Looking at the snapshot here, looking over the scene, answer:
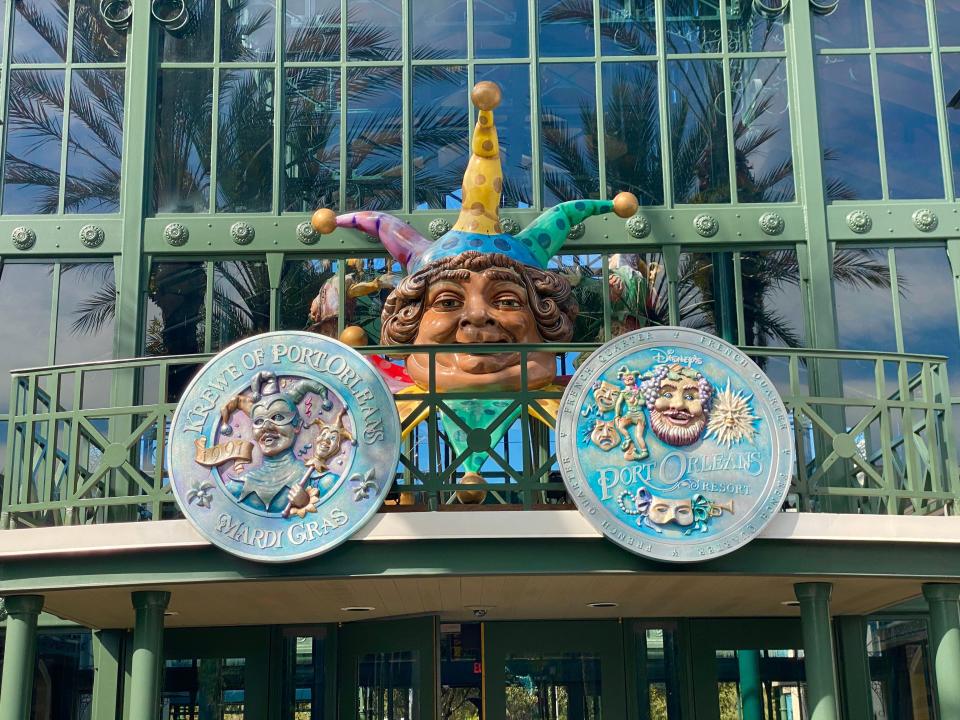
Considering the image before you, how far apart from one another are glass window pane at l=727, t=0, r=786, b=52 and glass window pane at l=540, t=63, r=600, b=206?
1.51m

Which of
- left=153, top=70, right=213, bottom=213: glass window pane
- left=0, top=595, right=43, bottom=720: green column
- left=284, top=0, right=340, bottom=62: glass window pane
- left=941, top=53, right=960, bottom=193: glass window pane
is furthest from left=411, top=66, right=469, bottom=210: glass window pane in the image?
left=0, top=595, right=43, bottom=720: green column

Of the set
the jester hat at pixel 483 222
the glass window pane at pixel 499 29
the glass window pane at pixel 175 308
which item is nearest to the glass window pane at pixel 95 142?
the glass window pane at pixel 175 308

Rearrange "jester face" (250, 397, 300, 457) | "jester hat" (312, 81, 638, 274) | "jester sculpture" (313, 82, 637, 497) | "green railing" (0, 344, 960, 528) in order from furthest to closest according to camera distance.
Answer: "jester hat" (312, 81, 638, 274)
"jester sculpture" (313, 82, 637, 497)
"green railing" (0, 344, 960, 528)
"jester face" (250, 397, 300, 457)

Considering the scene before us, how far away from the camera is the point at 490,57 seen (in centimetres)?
1401

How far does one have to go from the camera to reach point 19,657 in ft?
35.4

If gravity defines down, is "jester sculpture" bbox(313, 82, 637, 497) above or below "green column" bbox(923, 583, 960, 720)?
above

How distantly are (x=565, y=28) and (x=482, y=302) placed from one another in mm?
3981

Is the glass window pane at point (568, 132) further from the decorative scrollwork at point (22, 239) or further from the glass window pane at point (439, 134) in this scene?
the decorative scrollwork at point (22, 239)

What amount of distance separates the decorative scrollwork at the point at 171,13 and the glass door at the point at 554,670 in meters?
6.72

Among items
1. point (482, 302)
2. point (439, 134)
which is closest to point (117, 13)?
point (439, 134)

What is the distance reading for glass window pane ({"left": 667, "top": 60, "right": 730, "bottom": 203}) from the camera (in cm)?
1380

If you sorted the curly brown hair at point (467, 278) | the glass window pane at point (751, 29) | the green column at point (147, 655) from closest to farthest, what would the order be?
the green column at point (147, 655) → the curly brown hair at point (467, 278) → the glass window pane at point (751, 29)

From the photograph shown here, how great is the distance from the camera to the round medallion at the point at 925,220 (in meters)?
13.6

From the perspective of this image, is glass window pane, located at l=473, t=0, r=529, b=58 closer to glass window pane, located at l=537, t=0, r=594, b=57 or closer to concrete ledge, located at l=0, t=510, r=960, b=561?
glass window pane, located at l=537, t=0, r=594, b=57
